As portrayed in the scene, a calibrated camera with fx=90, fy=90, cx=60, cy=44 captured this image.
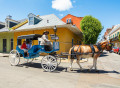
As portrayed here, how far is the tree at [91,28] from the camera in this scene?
15.7 m

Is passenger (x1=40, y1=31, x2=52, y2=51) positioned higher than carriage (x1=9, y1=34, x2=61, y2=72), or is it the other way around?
passenger (x1=40, y1=31, x2=52, y2=51)

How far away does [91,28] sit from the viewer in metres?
15.6

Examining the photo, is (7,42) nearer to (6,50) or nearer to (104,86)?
(6,50)

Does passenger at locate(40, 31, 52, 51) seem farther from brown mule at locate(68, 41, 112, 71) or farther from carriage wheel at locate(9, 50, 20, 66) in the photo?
carriage wheel at locate(9, 50, 20, 66)

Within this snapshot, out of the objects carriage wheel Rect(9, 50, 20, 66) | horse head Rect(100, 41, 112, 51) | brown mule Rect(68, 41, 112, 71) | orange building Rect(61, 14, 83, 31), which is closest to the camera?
brown mule Rect(68, 41, 112, 71)

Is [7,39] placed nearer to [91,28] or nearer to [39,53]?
[39,53]

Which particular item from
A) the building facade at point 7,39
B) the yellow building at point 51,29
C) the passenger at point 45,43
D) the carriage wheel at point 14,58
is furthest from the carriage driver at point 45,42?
the building facade at point 7,39

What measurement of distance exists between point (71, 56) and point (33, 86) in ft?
9.93

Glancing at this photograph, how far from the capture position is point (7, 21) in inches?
778

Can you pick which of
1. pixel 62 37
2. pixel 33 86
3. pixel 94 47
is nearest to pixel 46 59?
pixel 33 86

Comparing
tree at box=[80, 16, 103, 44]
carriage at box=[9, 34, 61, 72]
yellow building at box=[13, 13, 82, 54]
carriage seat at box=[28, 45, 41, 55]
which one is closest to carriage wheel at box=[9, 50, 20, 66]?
carriage at box=[9, 34, 61, 72]

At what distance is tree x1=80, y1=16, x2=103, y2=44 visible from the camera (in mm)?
15655

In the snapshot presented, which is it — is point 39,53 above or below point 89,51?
below

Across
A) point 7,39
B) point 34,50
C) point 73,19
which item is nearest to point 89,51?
point 34,50
